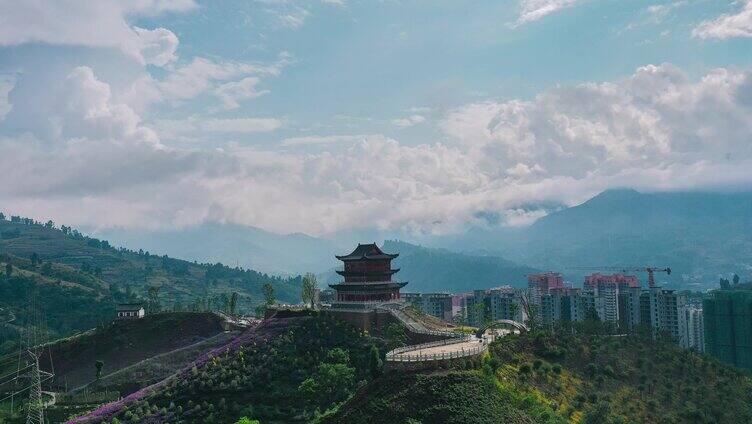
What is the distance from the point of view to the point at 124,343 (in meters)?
104

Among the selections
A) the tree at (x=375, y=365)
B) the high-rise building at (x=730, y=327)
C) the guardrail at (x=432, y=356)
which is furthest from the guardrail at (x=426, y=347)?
the high-rise building at (x=730, y=327)

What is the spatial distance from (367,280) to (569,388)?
3245cm

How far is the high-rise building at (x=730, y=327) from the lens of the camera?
127 m

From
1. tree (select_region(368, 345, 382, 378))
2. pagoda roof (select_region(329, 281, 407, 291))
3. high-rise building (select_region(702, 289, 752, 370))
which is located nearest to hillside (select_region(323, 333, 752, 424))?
tree (select_region(368, 345, 382, 378))

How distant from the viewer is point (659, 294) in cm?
14238

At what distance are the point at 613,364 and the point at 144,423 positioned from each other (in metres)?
51.9

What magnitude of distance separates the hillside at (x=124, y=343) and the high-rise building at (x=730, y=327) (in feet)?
326

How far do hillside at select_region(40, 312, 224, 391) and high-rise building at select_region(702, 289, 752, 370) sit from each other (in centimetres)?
9928

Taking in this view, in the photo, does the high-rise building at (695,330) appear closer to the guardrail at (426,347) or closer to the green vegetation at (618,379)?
the green vegetation at (618,379)

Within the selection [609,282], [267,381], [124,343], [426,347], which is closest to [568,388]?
[426,347]

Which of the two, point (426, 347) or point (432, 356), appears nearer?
point (432, 356)

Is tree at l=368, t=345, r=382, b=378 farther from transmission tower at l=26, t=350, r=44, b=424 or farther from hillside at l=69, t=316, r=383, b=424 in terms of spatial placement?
transmission tower at l=26, t=350, r=44, b=424

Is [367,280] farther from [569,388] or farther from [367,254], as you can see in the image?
[569,388]

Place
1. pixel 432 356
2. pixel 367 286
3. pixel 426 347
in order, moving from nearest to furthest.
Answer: pixel 432 356 → pixel 426 347 → pixel 367 286
